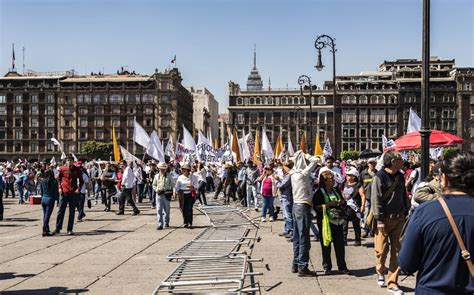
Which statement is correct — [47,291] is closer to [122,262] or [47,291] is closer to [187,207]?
[122,262]

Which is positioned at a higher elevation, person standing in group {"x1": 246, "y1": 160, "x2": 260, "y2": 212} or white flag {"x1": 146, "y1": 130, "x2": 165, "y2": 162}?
white flag {"x1": 146, "y1": 130, "x2": 165, "y2": 162}

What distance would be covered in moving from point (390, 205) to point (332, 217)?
1214 mm

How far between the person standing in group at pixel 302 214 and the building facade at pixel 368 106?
109941 mm

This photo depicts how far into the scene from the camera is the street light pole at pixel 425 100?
31.7ft

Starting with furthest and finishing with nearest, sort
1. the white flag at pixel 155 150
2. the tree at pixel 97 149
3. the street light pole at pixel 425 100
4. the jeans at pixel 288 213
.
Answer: the tree at pixel 97 149, the white flag at pixel 155 150, the jeans at pixel 288 213, the street light pole at pixel 425 100

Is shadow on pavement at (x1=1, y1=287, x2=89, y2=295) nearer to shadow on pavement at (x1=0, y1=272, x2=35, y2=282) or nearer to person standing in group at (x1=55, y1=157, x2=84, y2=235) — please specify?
shadow on pavement at (x1=0, y1=272, x2=35, y2=282)

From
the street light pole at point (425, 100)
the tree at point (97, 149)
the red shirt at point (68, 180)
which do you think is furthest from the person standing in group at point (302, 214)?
the tree at point (97, 149)

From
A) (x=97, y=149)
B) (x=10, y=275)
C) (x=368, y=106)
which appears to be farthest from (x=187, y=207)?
(x=368, y=106)

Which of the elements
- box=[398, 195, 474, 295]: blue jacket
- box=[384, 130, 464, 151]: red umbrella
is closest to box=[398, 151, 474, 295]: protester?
box=[398, 195, 474, 295]: blue jacket

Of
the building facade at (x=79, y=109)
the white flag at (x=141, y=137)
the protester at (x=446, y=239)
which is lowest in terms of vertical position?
the protester at (x=446, y=239)

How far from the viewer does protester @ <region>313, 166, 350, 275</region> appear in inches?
350

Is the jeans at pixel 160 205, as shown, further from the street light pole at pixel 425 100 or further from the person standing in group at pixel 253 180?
the street light pole at pixel 425 100

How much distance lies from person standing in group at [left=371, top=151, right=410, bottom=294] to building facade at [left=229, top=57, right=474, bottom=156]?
11102 centimetres

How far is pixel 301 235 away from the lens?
8.81m
